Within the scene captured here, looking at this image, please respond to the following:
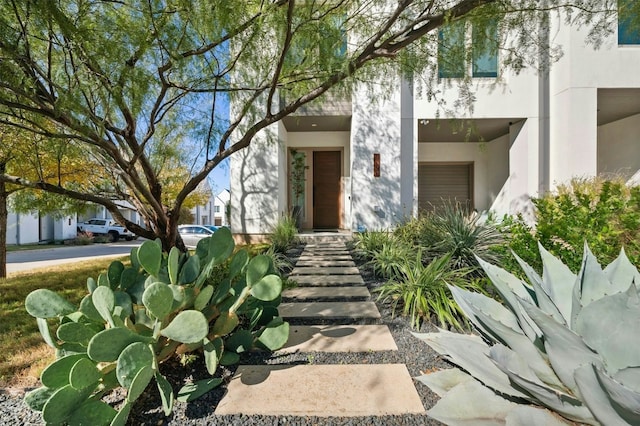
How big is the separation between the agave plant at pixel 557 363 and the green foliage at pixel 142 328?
1.11 metres

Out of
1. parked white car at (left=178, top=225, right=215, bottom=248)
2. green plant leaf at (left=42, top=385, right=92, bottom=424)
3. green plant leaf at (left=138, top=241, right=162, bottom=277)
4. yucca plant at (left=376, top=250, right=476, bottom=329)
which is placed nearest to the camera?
green plant leaf at (left=42, top=385, right=92, bottom=424)

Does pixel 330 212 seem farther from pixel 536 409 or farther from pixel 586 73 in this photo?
pixel 536 409

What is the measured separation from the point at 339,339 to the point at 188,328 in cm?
123

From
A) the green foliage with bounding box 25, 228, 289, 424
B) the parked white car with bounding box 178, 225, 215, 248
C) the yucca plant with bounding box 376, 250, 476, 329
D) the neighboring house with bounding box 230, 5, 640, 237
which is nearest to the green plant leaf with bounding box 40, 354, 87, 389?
the green foliage with bounding box 25, 228, 289, 424

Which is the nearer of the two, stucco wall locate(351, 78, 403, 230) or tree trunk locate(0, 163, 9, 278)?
tree trunk locate(0, 163, 9, 278)

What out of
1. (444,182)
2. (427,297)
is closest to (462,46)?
(427,297)

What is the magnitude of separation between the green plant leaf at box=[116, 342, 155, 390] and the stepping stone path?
18.2 inches

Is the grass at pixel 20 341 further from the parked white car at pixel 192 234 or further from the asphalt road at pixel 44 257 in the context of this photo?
the parked white car at pixel 192 234

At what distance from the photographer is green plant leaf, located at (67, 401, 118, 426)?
135cm

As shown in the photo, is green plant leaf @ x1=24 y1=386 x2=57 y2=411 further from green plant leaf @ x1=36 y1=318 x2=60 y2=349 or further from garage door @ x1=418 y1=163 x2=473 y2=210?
garage door @ x1=418 y1=163 x2=473 y2=210

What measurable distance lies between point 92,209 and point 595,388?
669 centimetres

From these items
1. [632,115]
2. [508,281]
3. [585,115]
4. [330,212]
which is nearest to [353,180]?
[330,212]

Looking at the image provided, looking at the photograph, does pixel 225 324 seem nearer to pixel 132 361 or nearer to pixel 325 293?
pixel 132 361

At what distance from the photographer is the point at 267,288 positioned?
1923mm
